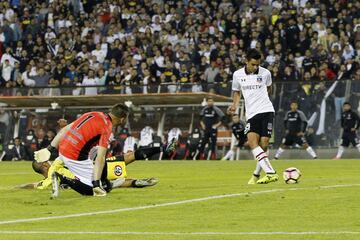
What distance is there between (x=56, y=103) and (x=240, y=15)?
7916 mm

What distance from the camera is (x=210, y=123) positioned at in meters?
35.5

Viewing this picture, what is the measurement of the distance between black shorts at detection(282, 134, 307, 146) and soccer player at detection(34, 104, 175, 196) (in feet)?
59.8

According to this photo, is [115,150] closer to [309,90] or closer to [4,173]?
[309,90]

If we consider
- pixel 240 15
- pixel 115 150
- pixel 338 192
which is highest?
pixel 240 15

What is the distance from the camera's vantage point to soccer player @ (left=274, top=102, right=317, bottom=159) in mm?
34188

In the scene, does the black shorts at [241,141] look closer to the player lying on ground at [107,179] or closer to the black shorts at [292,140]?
the black shorts at [292,140]

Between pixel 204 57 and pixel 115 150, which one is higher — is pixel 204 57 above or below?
above

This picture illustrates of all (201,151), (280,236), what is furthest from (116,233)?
(201,151)

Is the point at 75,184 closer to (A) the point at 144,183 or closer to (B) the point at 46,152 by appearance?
(B) the point at 46,152

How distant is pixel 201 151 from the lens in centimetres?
3544

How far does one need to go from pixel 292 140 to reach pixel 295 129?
1.54 feet

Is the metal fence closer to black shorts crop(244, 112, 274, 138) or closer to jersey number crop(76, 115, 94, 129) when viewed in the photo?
black shorts crop(244, 112, 274, 138)

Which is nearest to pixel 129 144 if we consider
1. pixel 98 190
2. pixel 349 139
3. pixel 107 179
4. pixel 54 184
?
pixel 349 139

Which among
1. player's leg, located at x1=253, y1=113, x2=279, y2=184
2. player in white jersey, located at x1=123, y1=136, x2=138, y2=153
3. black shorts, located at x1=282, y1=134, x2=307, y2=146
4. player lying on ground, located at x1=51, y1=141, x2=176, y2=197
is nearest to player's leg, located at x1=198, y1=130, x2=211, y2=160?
player in white jersey, located at x1=123, y1=136, x2=138, y2=153
